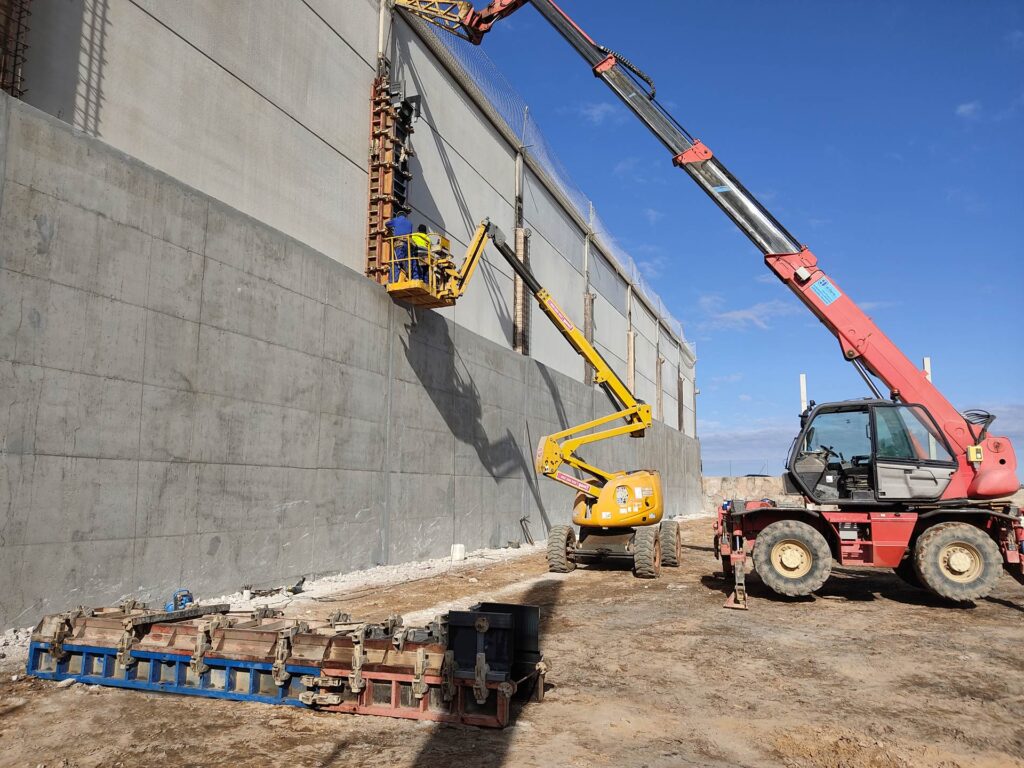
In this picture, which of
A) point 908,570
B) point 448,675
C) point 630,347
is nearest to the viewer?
point 448,675

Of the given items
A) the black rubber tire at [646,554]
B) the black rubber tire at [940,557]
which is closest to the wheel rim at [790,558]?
the black rubber tire at [940,557]

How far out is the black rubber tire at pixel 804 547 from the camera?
35.2ft

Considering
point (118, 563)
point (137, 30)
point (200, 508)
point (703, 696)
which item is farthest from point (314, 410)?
point (703, 696)

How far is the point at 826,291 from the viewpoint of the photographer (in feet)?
41.0

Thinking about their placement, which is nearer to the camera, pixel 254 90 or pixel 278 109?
pixel 254 90

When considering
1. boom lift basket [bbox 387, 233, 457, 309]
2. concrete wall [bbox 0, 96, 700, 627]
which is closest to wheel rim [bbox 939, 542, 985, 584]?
concrete wall [bbox 0, 96, 700, 627]

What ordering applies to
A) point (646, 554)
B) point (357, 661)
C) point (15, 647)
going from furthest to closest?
point (646, 554) < point (15, 647) < point (357, 661)

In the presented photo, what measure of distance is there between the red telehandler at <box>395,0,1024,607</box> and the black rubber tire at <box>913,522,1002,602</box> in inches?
0.6

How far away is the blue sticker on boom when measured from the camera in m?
12.5

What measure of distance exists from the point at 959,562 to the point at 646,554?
521 centimetres

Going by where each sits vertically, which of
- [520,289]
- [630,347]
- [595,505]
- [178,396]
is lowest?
[595,505]

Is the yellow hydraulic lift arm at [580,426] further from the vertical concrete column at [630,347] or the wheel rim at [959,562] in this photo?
the vertical concrete column at [630,347]

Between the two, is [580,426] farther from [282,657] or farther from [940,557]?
[282,657]

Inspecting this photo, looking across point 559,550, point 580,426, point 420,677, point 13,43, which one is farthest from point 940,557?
point 13,43
